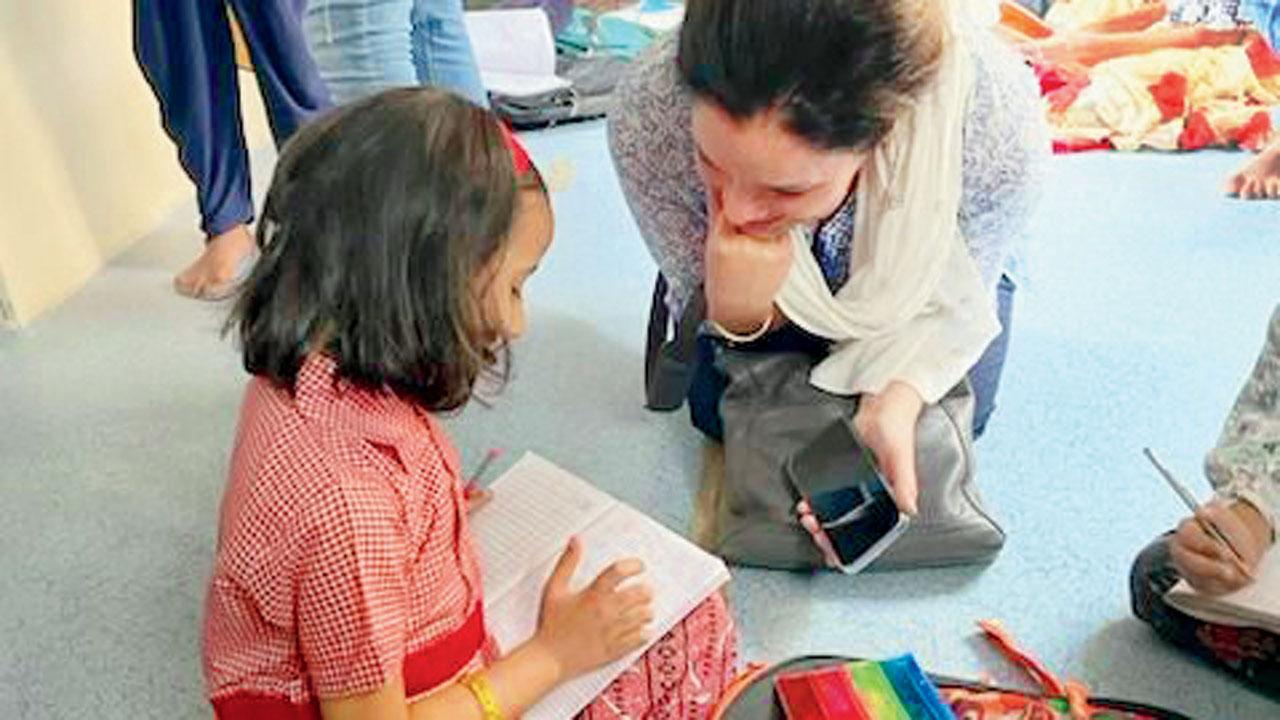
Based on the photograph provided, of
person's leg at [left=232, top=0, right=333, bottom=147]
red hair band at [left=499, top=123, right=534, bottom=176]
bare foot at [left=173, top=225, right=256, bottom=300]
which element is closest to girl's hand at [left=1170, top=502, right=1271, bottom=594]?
red hair band at [left=499, top=123, right=534, bottom=176]

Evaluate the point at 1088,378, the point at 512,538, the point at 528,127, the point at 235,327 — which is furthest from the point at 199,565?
the point at 528,127

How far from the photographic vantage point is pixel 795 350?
47.8 inches

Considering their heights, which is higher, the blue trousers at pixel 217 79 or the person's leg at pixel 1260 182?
the blue trousers at pixel 217 79

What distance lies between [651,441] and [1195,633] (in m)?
0.59

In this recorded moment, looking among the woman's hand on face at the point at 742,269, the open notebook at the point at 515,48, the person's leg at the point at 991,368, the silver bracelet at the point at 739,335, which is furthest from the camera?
the open notebook at the point at 515,48

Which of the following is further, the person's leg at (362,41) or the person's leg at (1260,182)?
the person's leg at (1260,182)

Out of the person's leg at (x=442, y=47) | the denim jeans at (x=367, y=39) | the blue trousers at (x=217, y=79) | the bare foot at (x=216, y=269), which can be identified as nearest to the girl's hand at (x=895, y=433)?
the denim jeans at (x=367, y=39)

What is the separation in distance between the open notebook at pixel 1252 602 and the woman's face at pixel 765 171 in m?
→ 0.44

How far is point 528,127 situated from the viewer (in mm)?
2225

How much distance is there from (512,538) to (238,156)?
0.95 metres

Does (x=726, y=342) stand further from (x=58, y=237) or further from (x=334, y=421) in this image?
(x=58, y=237)

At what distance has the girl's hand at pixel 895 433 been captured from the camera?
1088 mm

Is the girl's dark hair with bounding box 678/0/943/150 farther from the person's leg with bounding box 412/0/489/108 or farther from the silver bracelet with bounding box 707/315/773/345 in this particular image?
the person's leg with bounding box 412/0/489/108

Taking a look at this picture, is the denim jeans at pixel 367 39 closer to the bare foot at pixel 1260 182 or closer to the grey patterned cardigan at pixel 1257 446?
the grey patterned cardigan at pixel 1257 446
